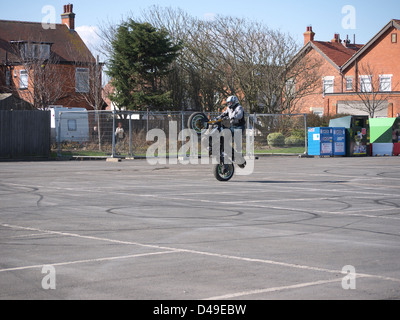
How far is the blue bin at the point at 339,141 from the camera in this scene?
3241 cm

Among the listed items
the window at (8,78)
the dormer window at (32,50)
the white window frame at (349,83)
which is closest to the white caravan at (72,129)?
the dormer window at (32,50)

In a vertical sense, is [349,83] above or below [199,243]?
above

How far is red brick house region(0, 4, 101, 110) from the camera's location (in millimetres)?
47500

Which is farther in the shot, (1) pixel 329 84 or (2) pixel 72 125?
(1) pixel 329 84

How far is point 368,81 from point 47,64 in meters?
27.9

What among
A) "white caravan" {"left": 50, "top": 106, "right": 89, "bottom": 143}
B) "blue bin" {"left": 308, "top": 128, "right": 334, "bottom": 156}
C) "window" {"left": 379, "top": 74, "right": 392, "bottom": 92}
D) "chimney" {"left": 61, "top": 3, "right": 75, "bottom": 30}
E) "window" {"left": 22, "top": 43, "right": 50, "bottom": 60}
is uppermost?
"chimney" {"left": 61, "top": 3, "right": 75, "bottom": 30}

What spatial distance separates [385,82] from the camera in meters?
54.8

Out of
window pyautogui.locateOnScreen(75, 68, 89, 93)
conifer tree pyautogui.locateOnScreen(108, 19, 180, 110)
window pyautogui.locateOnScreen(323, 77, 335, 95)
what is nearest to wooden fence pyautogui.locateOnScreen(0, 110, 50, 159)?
conifer tree pyautogui.locateOnScreen(108, 19, 180, 110)

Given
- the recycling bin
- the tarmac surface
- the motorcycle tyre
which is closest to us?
the tarmac surface

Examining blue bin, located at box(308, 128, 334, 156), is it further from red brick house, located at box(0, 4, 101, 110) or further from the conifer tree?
red brick house, located at box(0, 4, 101, 110)

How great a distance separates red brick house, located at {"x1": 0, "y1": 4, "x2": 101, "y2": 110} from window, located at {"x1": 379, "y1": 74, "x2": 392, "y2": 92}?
24860 millimetres

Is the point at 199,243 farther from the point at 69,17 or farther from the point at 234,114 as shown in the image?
the point at 69,17

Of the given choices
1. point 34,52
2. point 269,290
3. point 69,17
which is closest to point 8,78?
point 34,52
